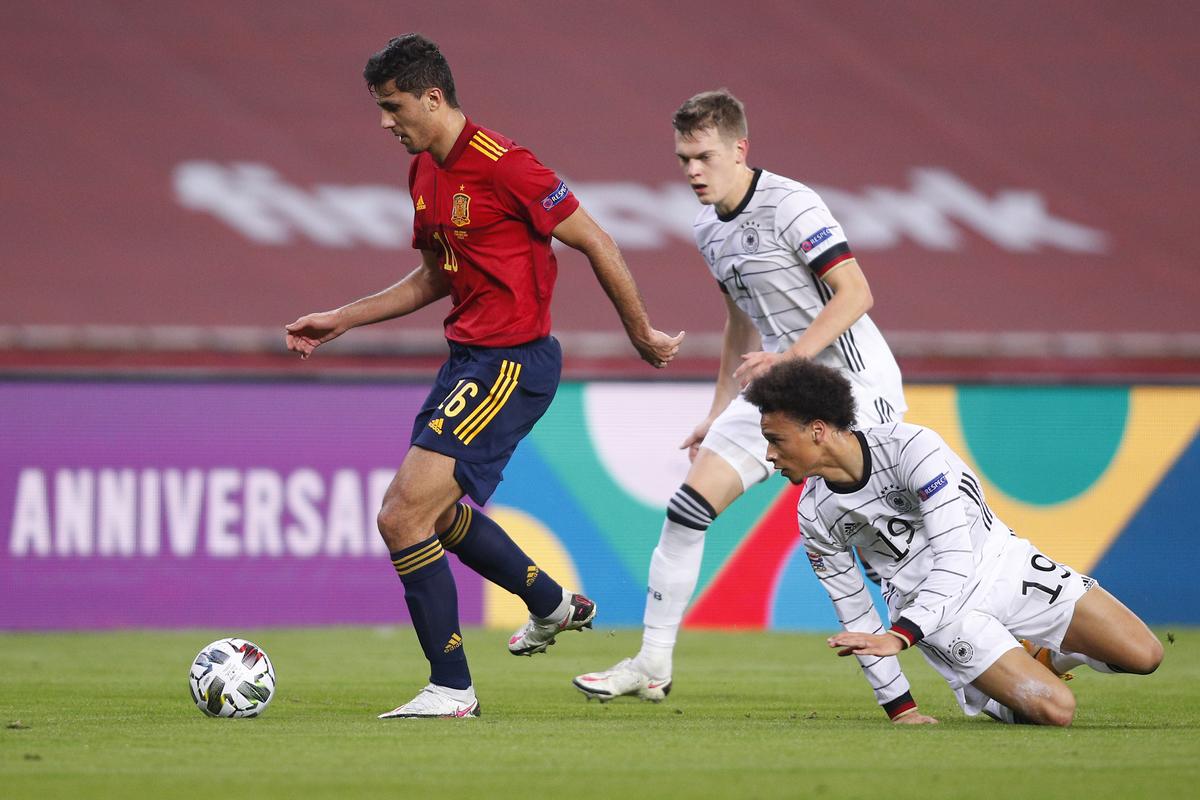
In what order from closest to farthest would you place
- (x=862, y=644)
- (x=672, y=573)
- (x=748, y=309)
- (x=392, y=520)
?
(x=862, y=644) → (x=392, y=520) → (x=672, y=573) → (x=748, y=309)

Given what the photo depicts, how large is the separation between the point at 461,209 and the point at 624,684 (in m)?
1.96

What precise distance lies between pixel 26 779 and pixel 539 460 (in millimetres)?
7060

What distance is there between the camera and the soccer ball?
19.6 feet

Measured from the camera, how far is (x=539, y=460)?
11.3 metres

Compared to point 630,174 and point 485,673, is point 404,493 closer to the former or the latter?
point 485,673

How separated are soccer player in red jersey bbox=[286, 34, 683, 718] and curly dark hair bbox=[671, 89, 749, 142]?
692 mm

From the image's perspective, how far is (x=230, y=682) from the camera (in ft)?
19.6

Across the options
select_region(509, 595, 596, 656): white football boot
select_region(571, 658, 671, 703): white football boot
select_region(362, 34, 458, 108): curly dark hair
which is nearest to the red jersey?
select_region(362, 34, 458, 108): curly dark hair

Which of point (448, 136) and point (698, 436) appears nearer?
point (448, 136)

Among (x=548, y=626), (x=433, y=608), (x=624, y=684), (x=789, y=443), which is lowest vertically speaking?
(x=624, y=684)

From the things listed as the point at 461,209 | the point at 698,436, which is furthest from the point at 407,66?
the point at 698,436

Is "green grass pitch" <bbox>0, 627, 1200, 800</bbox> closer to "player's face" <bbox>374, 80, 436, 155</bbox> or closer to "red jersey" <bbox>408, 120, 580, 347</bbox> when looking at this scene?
"red jersey" <bbox>408, 120, 580, 347</bbox>

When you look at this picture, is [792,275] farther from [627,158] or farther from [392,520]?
[627,158]

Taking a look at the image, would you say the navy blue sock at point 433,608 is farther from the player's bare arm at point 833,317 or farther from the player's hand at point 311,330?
the player's bare arm at point 833,317
